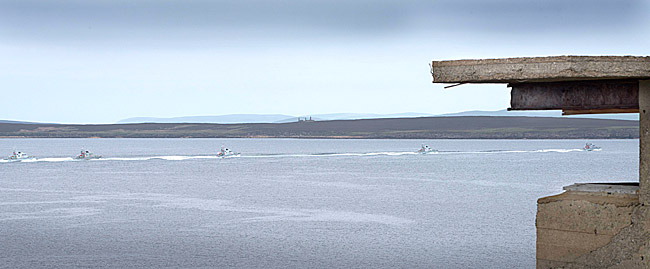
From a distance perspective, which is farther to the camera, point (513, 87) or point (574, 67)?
point (513, 87)

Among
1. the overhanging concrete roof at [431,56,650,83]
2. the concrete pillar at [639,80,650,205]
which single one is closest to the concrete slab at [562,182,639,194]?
the concrete pillar at [639,80,650,205]

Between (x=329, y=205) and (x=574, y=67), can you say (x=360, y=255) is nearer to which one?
(x=574, y=67)

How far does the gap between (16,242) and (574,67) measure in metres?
17.0

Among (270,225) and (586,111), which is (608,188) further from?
(270,225)

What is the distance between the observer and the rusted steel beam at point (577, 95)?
8086 mm

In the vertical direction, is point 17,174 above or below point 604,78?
below

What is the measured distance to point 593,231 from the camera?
26.7 ft

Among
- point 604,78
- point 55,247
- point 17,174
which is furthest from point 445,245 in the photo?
point 17,174

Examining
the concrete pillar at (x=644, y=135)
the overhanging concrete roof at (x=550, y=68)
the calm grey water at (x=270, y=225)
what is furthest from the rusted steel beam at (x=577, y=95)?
the calm grey water at (x=270, y=225)

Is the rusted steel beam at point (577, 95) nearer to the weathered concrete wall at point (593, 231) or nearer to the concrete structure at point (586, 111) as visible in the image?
the concrete structure at point (586, 111)

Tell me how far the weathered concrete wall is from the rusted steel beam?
0.96 metres

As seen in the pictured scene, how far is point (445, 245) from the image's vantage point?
1997cm

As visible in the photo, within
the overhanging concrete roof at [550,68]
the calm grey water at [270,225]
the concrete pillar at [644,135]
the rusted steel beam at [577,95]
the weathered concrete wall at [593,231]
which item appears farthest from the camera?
the calm grey water at [270,225]

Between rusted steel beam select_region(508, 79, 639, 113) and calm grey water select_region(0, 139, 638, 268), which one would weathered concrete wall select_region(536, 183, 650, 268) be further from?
calm grey water select_region(0, 139, 638, 268)
